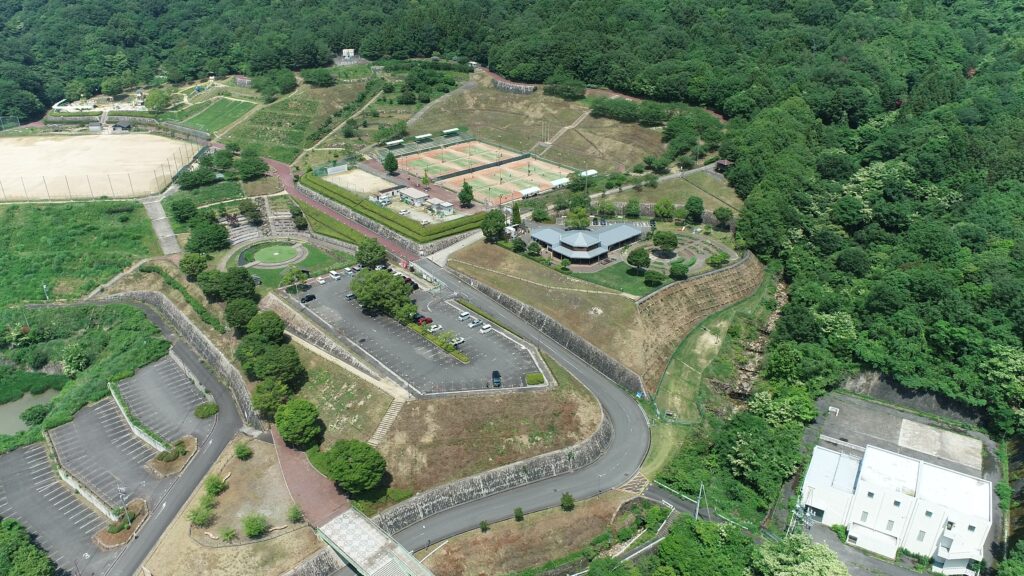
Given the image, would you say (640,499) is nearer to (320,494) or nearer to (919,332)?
(320,494)

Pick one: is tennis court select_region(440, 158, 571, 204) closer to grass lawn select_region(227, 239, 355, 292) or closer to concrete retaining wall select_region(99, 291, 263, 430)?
grass lawn select_region(227, 239, 355, 292)

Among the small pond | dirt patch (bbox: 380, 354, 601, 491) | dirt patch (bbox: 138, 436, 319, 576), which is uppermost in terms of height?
dirt patch (bbox: 380, 354, 601, 491)

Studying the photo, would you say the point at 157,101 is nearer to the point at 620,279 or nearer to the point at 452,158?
the point at 452,158

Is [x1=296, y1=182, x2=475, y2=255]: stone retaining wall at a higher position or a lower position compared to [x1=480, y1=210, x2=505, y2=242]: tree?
lower

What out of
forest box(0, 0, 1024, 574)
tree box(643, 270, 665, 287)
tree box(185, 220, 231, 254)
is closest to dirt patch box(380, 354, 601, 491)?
forest box(0, 0, 1024, 574)

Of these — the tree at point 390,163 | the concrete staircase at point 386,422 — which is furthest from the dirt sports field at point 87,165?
the concrete staircase at point 386,422

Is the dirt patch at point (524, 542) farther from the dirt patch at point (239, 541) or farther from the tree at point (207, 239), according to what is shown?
the tree at point (207, 239)
